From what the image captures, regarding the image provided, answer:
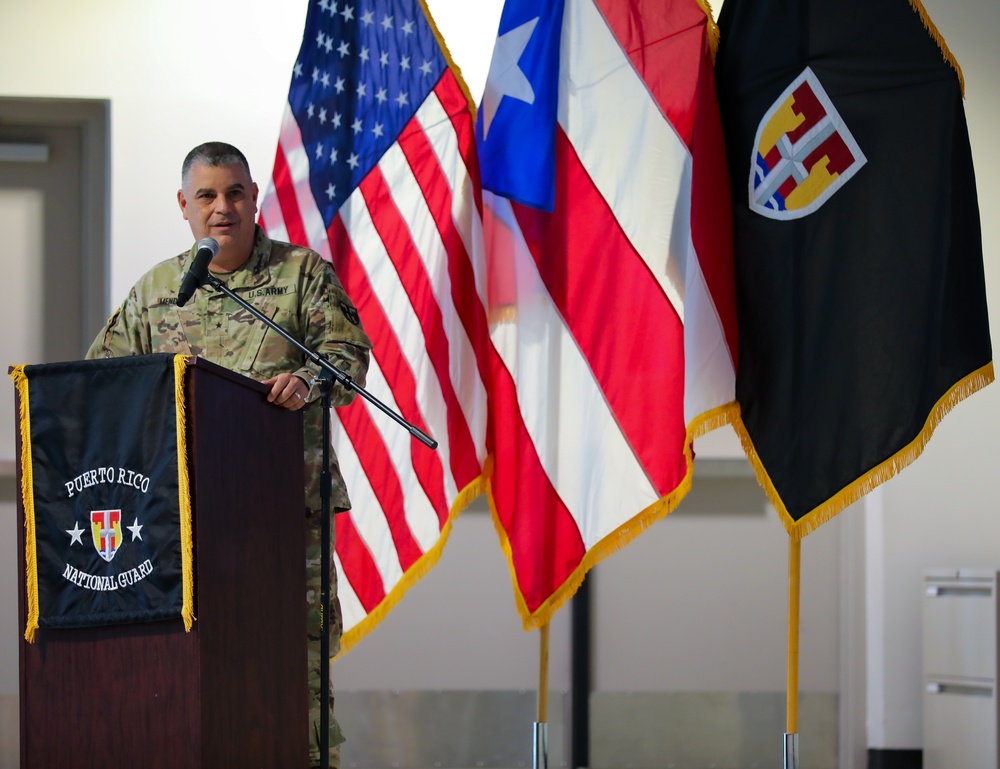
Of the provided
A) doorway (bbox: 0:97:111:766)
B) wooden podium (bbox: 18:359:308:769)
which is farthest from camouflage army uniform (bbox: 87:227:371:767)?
doorway (bbox: 0:97:111:766)

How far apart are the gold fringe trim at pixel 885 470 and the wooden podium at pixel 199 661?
4.73 feet

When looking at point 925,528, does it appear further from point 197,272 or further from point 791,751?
point 197,272

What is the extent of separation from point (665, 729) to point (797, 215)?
6.96ft

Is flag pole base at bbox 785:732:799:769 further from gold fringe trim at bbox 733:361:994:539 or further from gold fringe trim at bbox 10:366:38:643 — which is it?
gold fringe trim at bbox 10:366:38:643

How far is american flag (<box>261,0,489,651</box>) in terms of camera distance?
3539 mm

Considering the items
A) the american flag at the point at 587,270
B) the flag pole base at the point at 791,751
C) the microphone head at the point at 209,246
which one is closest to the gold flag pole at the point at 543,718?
the american flag at the point at 587,270

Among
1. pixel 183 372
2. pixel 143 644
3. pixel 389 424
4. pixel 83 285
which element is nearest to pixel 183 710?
pixel 143 644

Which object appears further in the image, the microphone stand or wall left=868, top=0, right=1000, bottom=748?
wall left=868, top=0, right=1000, bottom=748

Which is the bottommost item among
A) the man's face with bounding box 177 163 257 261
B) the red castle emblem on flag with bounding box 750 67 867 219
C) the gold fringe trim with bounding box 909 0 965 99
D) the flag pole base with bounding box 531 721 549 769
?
the flag pole base with bounding box 531 721 549 769

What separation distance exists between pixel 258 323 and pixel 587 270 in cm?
107

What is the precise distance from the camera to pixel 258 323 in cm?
269

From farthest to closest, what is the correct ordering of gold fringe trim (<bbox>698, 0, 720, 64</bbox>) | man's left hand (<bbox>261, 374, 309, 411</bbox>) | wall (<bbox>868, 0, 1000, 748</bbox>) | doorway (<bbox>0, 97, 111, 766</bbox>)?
doorway (<bbox>0, 97, 111, 766</bbox>) → wall (<bbox>868, 0, 1000, 748</bbox>) → gold fringe trim (<bbox>698, 0, 720, 64</bbox>) → man's left hand (<bbox>261, 374, 309, 411</bbox>)

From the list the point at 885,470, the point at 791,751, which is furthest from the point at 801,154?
the point at 791,751

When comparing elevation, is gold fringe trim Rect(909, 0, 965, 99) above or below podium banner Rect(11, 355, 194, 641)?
above
